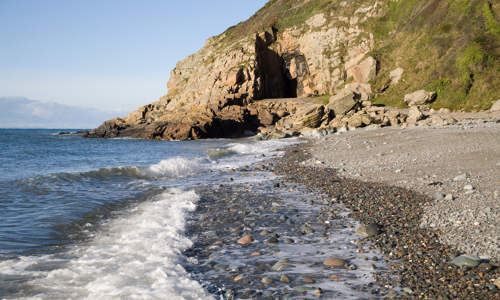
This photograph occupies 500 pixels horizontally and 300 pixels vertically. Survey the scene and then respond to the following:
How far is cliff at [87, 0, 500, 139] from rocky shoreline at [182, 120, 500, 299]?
73.9 ft

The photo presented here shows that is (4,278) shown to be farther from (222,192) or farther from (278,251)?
(222,192)

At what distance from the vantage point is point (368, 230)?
6359 mm

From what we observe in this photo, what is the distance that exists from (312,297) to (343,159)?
39.0ft

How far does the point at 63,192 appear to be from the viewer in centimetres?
1182

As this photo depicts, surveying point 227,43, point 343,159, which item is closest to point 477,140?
point 343,159

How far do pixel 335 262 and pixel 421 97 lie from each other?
3189cm

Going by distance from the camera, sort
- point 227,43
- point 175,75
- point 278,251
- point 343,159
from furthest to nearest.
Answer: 1. point 175,75
2. point 227,43
3. point 343,159
4. point 278,251

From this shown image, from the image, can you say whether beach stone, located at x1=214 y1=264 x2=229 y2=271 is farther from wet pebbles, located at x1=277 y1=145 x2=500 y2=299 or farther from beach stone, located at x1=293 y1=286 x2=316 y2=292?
wet pebbles, located at x1=277 y1=145 x2=500 y2=299

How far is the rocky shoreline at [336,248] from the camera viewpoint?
4.36 m

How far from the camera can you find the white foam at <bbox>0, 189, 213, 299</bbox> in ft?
14.9

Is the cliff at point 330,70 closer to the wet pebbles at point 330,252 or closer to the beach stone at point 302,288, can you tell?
the wet pebbles at point 330,252

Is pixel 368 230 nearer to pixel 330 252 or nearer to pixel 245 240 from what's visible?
pixel 330 252

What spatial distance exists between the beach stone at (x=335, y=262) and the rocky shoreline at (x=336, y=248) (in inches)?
2.5

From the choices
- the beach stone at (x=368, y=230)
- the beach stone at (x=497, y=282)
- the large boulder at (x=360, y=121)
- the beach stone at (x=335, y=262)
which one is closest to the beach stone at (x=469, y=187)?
the beach stone at (x=368, y=230)
